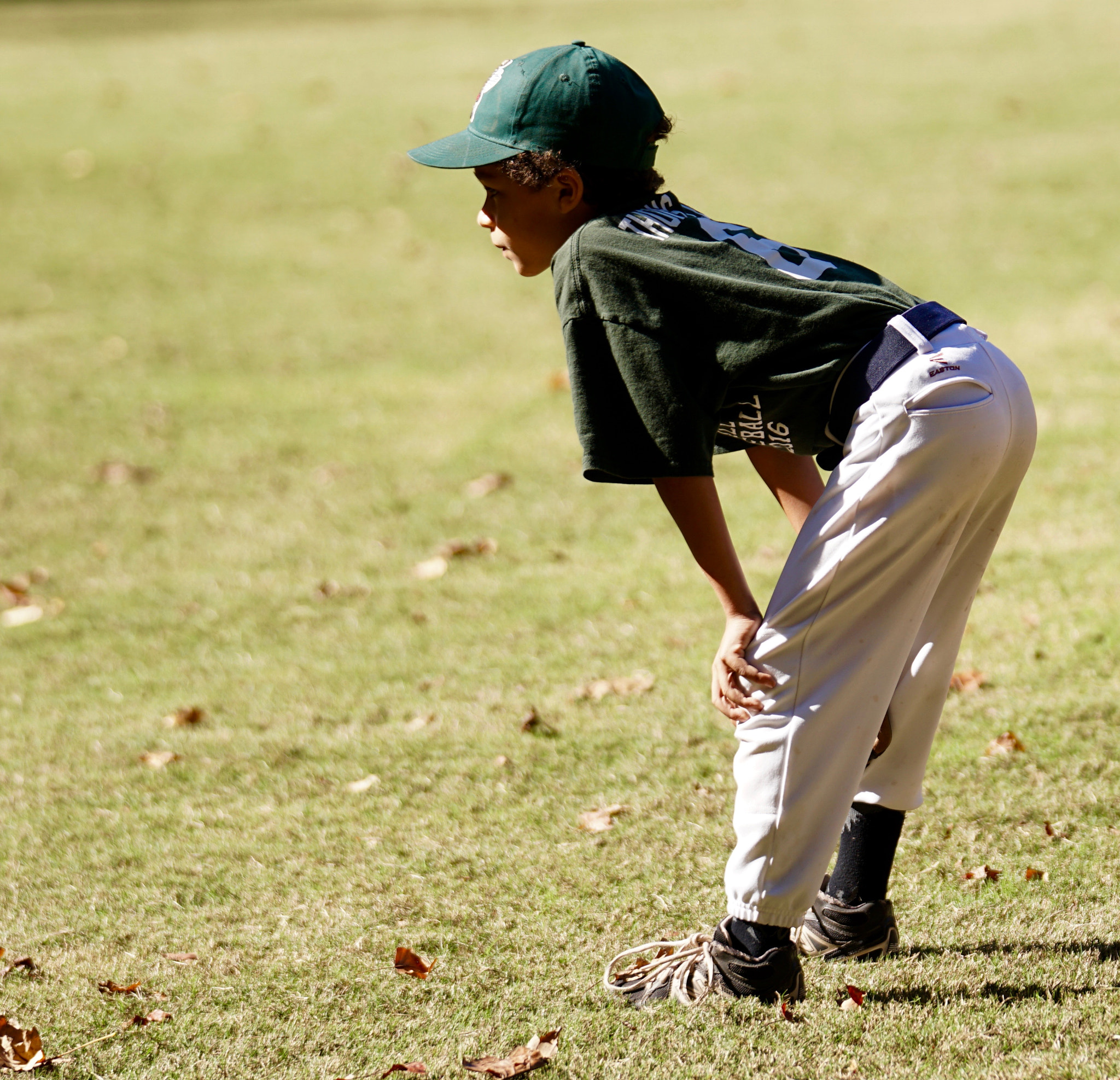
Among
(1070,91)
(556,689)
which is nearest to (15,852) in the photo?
(556,689)

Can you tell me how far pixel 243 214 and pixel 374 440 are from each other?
4.35 meters

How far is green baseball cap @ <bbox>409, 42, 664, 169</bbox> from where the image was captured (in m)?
2.43

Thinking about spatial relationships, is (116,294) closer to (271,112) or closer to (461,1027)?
(271,112)

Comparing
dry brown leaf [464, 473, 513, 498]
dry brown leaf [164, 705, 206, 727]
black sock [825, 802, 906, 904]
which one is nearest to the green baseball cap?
black sock [825, 802, 906, 904]

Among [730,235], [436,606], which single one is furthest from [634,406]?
[436,606]

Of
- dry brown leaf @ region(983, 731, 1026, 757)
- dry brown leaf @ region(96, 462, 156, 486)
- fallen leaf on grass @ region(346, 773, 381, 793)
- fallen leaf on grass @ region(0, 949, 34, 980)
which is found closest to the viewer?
fallen leaf on grass @ region(0, 949, 34, 980)

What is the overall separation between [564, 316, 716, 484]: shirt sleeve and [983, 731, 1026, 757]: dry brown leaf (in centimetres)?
171

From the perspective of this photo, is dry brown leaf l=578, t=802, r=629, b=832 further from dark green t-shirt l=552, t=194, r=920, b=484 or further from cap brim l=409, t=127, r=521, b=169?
cap brim l=409, t=127, r=521, b=169

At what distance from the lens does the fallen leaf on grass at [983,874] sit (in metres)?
3.09

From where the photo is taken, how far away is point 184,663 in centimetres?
493

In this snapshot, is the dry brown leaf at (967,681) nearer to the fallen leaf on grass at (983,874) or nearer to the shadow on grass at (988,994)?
the fallen leaf on grass at (983,874)

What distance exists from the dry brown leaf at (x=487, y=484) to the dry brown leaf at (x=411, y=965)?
361 cm

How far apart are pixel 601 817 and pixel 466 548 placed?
239 centimetres

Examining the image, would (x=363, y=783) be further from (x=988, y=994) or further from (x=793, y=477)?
(x=988, y=994)
